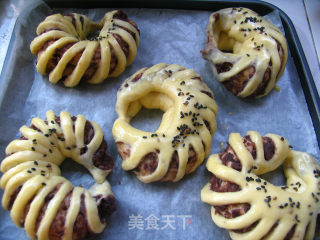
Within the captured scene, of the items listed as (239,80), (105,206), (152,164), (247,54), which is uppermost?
(247,54)

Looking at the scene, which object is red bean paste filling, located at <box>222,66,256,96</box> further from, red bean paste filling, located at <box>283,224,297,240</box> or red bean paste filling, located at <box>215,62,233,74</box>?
red bean paste filling, located at <box>283,224,297,240</box>

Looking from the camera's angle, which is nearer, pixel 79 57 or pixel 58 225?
pixel 58 225

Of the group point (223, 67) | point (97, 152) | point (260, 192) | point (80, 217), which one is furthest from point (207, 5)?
point (80, 217)

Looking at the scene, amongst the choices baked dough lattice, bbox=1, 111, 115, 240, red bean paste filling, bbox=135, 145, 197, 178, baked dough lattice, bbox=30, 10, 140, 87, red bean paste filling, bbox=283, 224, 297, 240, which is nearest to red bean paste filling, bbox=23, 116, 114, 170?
baked dough lattice, bbox=1, 111, 115, 240

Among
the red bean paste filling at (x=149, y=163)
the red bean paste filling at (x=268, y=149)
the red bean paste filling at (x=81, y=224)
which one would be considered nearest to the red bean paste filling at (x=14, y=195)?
the red bean paste filling at (x=81, y=224)

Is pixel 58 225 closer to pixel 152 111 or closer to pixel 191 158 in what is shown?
pixel 191 158

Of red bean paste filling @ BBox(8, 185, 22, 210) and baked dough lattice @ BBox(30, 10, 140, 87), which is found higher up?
baked dough lattice @ BBox(30, 10, 140, 87)

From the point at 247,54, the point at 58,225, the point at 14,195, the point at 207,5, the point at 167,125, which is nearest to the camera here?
the point at 58,225
